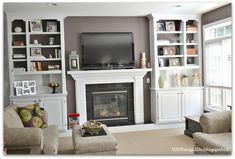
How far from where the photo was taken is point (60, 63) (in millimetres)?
5340

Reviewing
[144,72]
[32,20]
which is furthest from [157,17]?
[32,20]

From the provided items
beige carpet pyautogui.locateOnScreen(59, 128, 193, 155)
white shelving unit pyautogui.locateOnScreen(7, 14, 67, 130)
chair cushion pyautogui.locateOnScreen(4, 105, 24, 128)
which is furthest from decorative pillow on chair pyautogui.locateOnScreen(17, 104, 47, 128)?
white shelving unit pyautogui.locateOnScreen(7, 14, 67, 130)

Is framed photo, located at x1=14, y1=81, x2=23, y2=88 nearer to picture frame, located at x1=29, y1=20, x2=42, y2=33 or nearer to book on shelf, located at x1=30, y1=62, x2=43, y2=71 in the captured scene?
book on shelf, located at x1=30, y1=62, x2=43, y2=71

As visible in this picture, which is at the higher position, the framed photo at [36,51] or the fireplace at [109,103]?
the framed photo at [36,51]

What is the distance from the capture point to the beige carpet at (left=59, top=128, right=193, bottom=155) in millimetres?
3791

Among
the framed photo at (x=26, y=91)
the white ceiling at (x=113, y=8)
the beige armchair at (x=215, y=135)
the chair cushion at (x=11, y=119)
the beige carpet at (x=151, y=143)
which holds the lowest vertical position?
the beige carpet at (x=151, y=143)

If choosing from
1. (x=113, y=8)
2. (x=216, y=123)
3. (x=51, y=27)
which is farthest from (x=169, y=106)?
(x=51, y=27)

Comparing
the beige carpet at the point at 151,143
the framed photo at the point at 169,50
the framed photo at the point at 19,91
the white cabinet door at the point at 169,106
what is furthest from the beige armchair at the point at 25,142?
the framed photo at the point at 169,50

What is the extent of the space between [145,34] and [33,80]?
8.33ft

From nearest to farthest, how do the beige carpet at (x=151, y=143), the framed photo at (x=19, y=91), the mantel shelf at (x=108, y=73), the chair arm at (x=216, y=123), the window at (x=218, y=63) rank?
the chair arm at (x=216, y=123) < the beige carpet at (x=151, y=143) < the window at (x=218, y=63) < the framed photo at (x=19, y=91) < the mantel shelf at (x=108, y=73)

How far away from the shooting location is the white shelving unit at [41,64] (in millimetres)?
4980

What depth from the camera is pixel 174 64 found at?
225 inches

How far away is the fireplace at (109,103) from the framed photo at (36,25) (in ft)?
4.94

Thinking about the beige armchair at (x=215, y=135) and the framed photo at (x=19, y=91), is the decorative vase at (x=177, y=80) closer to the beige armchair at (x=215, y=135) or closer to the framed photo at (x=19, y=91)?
the beige armchair at (x=215, y=135)
